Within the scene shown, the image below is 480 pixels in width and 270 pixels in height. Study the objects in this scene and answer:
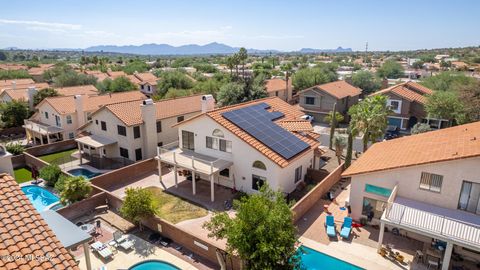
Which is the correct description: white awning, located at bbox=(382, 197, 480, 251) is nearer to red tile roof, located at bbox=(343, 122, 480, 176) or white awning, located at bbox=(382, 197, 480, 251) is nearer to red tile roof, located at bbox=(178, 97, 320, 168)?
red tile roof, located at bbox=(343, 122, 480, 176)

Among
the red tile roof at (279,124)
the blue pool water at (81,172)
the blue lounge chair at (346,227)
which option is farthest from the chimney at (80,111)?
the blue lounge chair at (346,227)

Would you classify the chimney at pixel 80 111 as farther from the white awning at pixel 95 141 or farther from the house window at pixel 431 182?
the house window at pixel 431 182

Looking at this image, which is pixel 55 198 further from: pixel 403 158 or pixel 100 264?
pixel 403 158

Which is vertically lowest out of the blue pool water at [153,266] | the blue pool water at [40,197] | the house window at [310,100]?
the blue pool water at [40,197]

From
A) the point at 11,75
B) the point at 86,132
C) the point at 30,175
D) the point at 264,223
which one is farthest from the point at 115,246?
the point at 11,75

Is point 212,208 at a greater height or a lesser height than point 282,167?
lesser

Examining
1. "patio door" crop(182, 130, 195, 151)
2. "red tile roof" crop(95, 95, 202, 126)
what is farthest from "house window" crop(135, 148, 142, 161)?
"patio door" crop(182, 130, 195, 151)

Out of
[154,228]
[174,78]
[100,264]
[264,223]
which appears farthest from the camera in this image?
[174,78]
